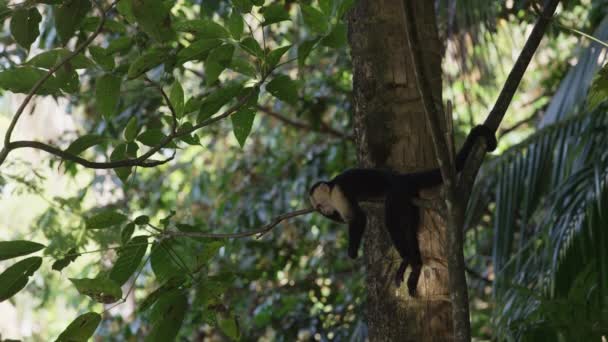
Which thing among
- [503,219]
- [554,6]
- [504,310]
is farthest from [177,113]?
[503,219]

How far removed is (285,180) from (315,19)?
3626 millimetres

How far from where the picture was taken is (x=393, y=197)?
7.86 feet

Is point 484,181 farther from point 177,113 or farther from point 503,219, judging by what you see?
point 177,113

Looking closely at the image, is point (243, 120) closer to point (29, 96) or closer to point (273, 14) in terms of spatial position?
point (273, 14)

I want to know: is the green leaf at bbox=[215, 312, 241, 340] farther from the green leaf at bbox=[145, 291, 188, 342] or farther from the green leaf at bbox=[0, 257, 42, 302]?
the green leaf at bbox=[0, 257, 42, 302]

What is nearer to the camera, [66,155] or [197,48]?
[66,155]

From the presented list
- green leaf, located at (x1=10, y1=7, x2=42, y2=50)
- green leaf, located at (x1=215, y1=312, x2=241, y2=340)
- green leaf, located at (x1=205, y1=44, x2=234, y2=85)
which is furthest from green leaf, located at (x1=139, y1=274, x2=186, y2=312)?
green leaf, located at (x1=10, y1=7, x2=42, y2=50)

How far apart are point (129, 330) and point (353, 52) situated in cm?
315

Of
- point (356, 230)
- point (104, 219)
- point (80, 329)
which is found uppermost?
point (356, 230)

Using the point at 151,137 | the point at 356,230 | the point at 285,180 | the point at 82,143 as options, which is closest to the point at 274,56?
the point at 151,137

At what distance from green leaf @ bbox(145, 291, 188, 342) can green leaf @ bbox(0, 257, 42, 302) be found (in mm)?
307

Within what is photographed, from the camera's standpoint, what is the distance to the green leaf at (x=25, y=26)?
5.48 ft

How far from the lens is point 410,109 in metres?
2.10

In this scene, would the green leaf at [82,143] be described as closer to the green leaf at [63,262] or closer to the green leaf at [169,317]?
the green leaf at [63,262]
